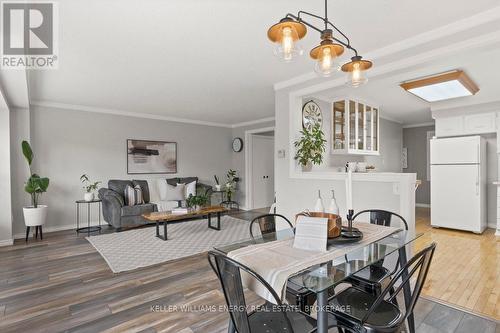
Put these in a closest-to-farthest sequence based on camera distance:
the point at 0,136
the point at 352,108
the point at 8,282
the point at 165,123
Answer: the point at 8,282, the point at 0,136, the point at 352,108, the point at 165,123

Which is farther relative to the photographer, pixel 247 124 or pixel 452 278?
pixel 247 124

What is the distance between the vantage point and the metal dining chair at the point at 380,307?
1234mm

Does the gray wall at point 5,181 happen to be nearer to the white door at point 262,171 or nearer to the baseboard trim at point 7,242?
the baseboard trim at point 7,242

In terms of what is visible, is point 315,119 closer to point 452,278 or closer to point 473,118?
point 452,278

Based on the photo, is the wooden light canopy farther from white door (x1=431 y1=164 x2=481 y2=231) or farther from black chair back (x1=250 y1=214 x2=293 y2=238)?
black chair back (x1=250 y1=214 x2=293 y2=238)

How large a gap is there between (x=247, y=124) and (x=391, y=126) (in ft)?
12.6

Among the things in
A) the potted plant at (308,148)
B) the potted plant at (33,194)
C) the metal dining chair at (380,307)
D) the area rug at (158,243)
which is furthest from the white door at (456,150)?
the potted plant at (33,194)

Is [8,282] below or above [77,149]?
below

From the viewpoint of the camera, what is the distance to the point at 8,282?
271 cm

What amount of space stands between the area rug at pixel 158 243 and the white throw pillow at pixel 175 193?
27.0 inches

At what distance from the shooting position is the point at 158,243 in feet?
13.2

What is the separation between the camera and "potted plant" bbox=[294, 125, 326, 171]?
3.60m

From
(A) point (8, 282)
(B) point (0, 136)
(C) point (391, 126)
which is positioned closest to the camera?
(A) point (8, 282)

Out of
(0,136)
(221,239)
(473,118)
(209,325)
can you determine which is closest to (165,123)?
(0,136)
